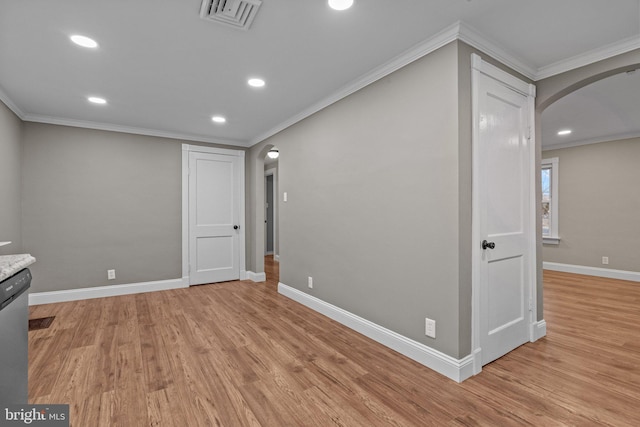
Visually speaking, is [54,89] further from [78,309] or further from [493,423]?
[493,423]

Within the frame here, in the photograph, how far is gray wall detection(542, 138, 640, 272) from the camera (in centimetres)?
511

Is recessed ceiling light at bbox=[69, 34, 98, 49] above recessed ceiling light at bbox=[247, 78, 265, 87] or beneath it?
beneath

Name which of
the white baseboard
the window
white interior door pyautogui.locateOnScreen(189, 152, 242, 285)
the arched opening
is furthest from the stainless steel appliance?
the window

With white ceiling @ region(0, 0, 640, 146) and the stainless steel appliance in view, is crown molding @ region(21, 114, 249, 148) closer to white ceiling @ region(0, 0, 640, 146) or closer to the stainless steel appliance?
white ceiling @ region(0, 0, 640, 146)

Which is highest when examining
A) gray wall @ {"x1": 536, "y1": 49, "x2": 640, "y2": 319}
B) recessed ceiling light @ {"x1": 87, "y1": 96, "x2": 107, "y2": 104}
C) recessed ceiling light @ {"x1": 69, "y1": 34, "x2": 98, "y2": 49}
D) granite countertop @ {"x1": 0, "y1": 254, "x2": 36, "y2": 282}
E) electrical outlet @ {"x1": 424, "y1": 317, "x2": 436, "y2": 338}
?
recessed ceiling light @ {"x1": 87, "y1": 96, "x2": 107, "y2": 104}

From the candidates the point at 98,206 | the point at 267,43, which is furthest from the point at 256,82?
the point at 98,206

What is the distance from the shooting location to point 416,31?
6.96 ft

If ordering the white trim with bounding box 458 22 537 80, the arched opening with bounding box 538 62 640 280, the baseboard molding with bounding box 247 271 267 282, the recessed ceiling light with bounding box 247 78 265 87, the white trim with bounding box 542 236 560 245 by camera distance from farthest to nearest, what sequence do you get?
the white trim with bounding box 542 236 560 245
the baseboard molding with bounding box 247 271 267 282
the arched opening with bounding box 538 62 640 280
the recessed ceiling light with bounding box 247 78 265 87
the white trim with bounding box 458 22 537 80

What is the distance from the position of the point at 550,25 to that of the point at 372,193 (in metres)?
1.68

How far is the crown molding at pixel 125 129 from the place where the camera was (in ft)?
12.8

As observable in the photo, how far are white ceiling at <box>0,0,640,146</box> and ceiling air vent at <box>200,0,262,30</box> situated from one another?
6 cm

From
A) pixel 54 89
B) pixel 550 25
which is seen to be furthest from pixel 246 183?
pixel 550 25

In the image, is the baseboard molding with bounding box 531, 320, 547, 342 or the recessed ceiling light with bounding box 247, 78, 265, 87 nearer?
the baseboard molding with bounding box 531, 320, 547, 342

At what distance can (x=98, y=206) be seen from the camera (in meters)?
4.23
